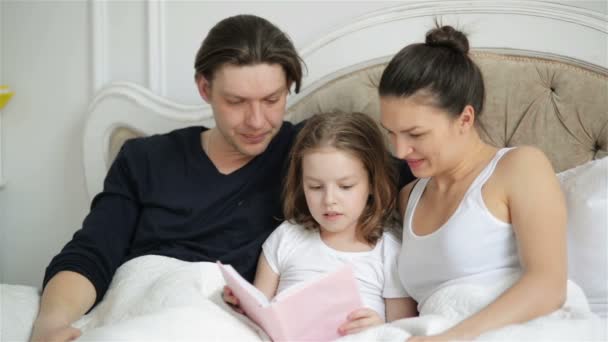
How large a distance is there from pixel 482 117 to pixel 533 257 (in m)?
0.55

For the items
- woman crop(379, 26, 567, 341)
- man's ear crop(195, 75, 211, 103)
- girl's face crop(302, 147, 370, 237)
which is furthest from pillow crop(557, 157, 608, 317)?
man's ear crop(195, 75, 211, 103)

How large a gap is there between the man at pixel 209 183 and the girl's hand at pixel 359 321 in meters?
0.37

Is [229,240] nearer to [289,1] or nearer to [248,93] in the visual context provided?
[248,93]

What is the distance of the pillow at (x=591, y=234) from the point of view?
1412 mm

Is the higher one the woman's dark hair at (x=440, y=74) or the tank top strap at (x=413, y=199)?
the woman's dark hair at (x=440, y=74)

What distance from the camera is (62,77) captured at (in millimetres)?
2461

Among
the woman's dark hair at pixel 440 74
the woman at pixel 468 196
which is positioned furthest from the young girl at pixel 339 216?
the woman's dark hair at pixel 440 74

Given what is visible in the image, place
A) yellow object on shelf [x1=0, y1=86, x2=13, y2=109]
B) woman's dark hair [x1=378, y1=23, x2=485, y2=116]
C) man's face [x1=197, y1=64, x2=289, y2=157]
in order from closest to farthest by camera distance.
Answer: woman's dark hair [x1=378, y1=23, x2=485, y2=116] < man's face [x1=197, y1=64, x2=289, y2=157] < yellow object on shelf [x1=0, y1=86, x2=13, y2=109]

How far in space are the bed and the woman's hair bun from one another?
29 centimetres

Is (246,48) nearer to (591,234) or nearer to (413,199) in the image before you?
(413,199)

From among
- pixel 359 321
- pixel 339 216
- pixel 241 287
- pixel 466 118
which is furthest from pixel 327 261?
pixel 466 118

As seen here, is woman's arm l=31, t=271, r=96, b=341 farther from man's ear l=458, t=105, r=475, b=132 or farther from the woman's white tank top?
man's ear l=458, t=105, r=475, b=132

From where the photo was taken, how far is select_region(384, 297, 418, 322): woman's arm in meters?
1.58

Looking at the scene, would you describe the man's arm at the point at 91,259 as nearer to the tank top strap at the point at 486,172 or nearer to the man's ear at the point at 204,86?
the man's ear at the point at 204,86
